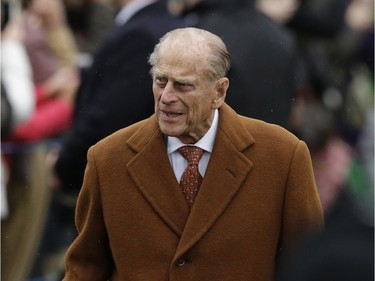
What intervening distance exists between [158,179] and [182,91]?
0.34 metres

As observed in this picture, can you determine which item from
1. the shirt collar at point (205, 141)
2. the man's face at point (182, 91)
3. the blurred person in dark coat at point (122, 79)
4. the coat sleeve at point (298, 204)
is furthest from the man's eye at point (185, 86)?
the blurred person in dark coat at point (122, 79)

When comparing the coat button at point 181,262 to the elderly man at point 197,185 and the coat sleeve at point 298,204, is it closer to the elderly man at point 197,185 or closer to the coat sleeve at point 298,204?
the elderly man at point 197,185

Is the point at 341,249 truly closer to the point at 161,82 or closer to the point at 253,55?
the point at 161,82

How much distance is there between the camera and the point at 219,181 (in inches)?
177

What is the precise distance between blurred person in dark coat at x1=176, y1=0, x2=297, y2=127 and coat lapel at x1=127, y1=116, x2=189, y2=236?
1.31 meters

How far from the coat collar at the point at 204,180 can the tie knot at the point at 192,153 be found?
0.05 metres

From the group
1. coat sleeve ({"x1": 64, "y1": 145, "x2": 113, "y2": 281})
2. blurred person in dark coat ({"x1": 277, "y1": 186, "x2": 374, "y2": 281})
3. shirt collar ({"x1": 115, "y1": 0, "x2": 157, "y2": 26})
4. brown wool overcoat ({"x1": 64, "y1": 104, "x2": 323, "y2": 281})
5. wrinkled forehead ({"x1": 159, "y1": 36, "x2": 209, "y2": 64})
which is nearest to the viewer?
blurred person in dark coat ({"x1": 277, "y1": 186, "x2": 374, "y2": 281})

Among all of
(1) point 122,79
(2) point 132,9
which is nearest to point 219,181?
(1) point 122,79

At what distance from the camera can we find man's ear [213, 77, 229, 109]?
14.5 feet

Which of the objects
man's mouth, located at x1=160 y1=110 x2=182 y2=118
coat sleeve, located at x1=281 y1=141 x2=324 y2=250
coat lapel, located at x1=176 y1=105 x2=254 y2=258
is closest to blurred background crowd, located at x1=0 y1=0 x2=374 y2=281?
coat sleeve, located at x1=281 y1=141 x2=324 y2=250

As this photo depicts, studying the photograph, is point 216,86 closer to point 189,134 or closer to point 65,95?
point 189,134

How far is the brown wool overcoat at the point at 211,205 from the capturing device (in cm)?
445

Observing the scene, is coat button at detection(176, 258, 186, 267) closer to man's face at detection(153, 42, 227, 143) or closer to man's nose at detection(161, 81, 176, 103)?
man's face at detection(153, 42, 227, 143)

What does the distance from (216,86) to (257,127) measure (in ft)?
0.82
